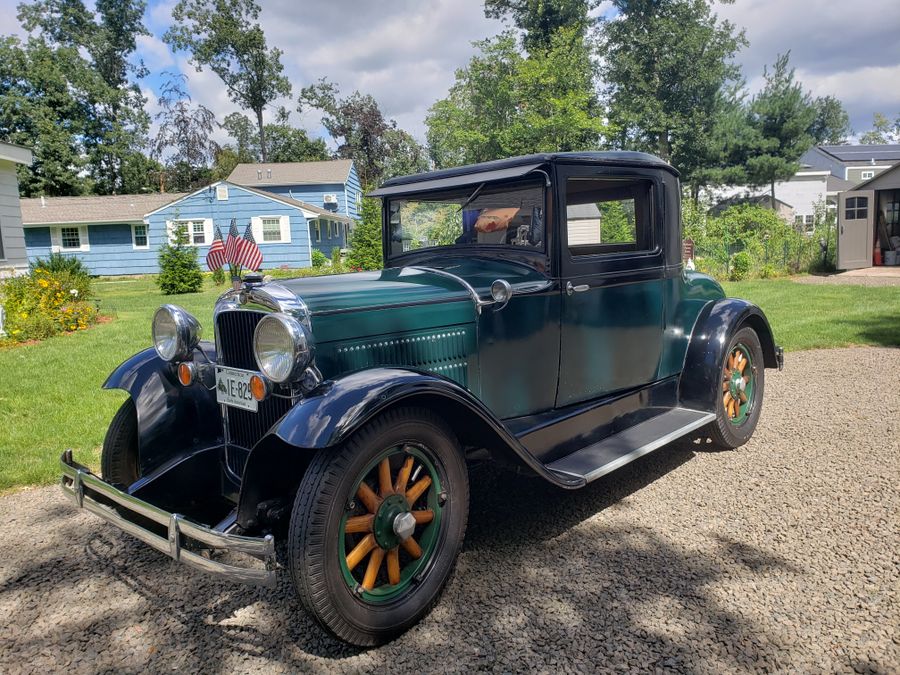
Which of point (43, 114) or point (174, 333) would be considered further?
point (43, 114)

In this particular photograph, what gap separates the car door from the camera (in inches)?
140

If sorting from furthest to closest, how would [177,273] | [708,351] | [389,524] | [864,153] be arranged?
[864,153]
[177,273]
[708,351]
[389,524]

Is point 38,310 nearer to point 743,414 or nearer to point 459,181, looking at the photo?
point 459,181

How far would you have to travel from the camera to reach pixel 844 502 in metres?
3.62

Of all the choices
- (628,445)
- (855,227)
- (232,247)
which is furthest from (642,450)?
(855,227)

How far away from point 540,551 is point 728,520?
3.59ft

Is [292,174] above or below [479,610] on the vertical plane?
above

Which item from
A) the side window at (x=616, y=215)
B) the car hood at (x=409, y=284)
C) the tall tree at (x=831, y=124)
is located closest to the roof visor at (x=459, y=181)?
the car hood at (x=409, y=284)

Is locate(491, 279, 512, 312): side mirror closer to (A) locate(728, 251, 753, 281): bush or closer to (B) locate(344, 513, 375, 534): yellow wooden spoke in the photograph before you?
(B) locate(344, 513, 375, 534): yellow wooden spoke

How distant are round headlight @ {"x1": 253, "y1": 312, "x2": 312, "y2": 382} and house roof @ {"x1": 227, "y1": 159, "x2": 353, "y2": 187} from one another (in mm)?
27950

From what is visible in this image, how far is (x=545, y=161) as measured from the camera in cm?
336

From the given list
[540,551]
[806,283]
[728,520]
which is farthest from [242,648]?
[806,283]

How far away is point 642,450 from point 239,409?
2.12m

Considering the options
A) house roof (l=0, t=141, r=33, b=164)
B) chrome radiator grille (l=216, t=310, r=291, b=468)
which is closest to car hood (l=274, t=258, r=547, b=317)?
chrome radiator grille (l=216, t=310, r=291, b=468)
